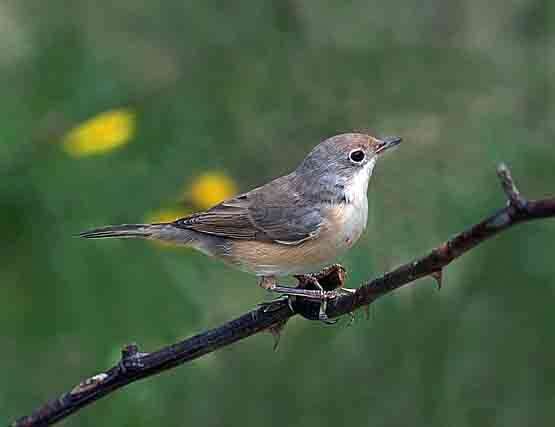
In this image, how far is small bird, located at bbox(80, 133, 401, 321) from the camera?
401 cm

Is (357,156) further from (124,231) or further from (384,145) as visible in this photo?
(124,231)

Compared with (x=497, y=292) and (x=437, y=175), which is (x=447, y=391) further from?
(x=437, y=175)

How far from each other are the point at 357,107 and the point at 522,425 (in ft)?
6.20

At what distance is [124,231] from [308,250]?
76cm

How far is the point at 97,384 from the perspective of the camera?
2.70m

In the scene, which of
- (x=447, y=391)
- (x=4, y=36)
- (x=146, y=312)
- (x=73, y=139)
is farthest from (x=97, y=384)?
(x=4, y=36)

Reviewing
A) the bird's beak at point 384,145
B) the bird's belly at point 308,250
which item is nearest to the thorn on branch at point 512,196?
the bird's belly at point 308,250

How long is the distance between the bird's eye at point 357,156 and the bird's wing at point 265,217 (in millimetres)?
275

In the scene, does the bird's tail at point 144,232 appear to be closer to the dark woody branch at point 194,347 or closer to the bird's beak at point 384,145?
the bird's beak at point 384,145

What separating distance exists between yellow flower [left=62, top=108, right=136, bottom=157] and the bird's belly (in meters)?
0.69

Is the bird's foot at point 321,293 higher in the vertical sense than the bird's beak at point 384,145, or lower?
lower

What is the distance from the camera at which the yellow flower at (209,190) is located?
448cm

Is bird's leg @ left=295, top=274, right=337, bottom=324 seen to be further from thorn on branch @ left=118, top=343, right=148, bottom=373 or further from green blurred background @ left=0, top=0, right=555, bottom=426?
green blurred background @ left=0, top=0, right=555, bottom=426

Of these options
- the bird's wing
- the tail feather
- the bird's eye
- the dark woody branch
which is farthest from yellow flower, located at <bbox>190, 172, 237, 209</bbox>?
the dark woody branch
